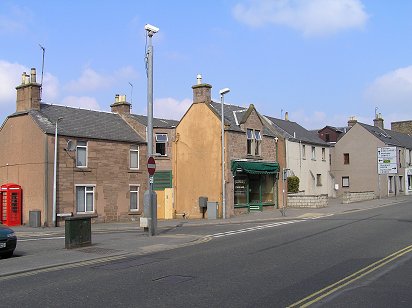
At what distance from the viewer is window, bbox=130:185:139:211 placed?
32.5 metres

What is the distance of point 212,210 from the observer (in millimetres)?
30672

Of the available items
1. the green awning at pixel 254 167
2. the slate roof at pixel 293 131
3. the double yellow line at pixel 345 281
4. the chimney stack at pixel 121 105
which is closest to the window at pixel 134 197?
the chimney stack at pixel 121 105

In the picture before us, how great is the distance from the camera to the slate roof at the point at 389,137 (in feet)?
180

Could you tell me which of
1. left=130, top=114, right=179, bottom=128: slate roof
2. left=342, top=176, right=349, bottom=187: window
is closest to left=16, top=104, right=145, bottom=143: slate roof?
left=130, top=114, right=179, bottom=128: slate roof

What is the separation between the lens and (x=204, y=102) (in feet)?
107

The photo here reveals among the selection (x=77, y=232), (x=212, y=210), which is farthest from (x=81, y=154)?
(x=77, y=232)

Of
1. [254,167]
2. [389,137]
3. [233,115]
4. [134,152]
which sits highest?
[389,137]

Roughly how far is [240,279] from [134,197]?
932 inches

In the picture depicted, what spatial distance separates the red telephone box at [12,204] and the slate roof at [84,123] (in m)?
4.18

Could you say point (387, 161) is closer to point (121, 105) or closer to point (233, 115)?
point (233, 115)

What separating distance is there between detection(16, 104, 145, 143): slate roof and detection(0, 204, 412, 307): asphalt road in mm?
16417

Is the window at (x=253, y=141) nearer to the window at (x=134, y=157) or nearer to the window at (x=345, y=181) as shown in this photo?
the window at (x=134, y=157)

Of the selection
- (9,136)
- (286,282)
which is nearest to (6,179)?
(9,136)

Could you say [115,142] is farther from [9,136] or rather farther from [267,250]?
[267,250]
